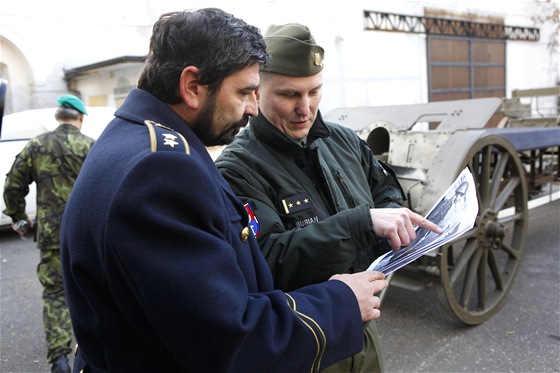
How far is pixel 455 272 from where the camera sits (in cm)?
321

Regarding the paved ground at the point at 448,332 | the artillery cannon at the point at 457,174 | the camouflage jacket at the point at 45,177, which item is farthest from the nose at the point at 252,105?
the camouflage jacket at the point at 45,177

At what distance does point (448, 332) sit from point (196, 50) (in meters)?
2.99

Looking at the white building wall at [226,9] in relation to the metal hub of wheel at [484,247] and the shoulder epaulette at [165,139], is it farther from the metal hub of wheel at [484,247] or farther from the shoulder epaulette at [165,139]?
the shoulder epaulette at [165,139]

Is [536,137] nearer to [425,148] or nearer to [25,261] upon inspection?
[425,148]

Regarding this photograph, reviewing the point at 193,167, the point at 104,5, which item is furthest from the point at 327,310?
the point at 104,5

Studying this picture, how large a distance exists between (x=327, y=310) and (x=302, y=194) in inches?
20.6

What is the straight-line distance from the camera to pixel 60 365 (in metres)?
3.04

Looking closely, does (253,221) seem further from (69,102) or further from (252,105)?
(69,102)

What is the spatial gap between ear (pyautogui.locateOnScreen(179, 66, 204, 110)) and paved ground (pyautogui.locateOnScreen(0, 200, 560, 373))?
247cm

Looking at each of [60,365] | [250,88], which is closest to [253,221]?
[250,88]

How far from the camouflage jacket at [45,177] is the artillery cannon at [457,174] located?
2.16 meters

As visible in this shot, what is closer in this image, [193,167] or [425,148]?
[193,167]

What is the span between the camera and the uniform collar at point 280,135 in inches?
60.4

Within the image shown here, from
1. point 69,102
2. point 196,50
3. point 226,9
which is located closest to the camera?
point 196,50
